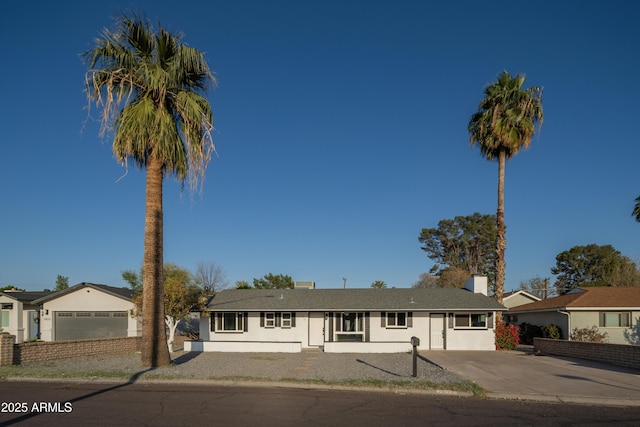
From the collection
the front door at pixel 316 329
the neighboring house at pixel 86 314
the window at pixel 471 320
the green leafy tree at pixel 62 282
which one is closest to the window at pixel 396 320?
the window at pixel 471 320

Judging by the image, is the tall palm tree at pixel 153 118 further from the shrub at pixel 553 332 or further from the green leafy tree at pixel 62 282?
the green leafy tree at pixel 62 282

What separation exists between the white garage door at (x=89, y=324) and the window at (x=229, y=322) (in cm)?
667

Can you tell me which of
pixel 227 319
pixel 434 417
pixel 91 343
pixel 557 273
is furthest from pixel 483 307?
pixel 557 273

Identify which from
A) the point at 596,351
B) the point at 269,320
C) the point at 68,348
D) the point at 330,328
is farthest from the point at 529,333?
the point at 68,348

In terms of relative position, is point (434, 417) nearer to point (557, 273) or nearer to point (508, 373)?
point (508, 373)

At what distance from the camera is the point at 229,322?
2797 cm

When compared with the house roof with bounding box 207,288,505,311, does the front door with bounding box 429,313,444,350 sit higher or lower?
lower

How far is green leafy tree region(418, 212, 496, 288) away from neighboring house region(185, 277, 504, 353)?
3923cm

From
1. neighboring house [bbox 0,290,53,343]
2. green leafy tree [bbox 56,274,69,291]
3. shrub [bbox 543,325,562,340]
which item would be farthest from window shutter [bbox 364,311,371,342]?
green leafy tree [bbox 56,274,69,291]

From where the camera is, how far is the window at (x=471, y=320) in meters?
26.6

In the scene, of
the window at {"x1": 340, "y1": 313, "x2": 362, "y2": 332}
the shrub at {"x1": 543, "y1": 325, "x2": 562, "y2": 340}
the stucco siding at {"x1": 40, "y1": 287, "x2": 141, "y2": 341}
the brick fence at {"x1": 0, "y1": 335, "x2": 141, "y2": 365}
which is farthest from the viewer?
the stucco siding at {"x1": 40, "y1": 287, "x2": 141, "y2": 341}

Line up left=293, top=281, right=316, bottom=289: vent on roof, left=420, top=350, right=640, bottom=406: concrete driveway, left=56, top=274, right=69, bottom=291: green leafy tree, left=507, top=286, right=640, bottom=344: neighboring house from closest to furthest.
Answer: left=420, top=350, right=640, bottom=406: concrete driveway, left=507, top=286, right=640, bottom=344: neighboring house, left=293, top=281, right=316, bottom=289: vent on roof, left=56, top=274, right=69, bottom=291: green leafy tree

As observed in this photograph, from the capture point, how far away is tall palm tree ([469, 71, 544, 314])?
94.3 feet

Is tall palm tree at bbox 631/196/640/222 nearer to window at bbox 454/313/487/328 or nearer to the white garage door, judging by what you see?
window at bbox 454/313/487/328
